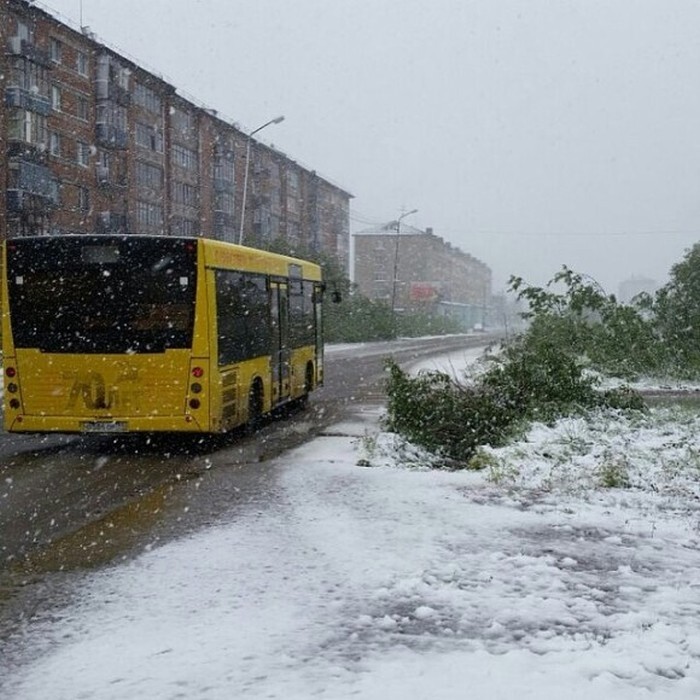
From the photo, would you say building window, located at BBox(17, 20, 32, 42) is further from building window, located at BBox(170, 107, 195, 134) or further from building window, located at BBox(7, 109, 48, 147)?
building window, located at BBox(170, 107, 195, 134)

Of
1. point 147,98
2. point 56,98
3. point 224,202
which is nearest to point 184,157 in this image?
point 147,98

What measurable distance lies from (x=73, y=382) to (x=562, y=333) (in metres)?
14.5

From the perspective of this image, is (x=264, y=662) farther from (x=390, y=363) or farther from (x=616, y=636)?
(x=390, y=363)

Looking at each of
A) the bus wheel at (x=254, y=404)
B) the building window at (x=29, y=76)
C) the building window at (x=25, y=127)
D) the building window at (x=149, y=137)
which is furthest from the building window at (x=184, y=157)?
the bus wheel at (x=254, y=404)

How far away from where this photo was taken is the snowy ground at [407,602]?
4.06 m

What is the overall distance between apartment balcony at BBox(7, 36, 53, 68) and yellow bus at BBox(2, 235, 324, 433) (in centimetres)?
3561

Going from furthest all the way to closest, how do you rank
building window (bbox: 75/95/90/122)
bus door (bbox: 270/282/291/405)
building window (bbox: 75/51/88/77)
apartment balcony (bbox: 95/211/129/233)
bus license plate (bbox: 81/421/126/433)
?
apartment balcony (bbox: 95/211/129/233)
building window (bbox: 75/95/90/122)
building window (bbox: 75/51/88/77)
bus door (bbox: 270/282/291/405)
bus license plate (bbox: 81/421/126/433)

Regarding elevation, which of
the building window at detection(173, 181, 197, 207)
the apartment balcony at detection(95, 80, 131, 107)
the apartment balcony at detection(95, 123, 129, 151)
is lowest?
the building window at detection(173, 181, 197, 207)

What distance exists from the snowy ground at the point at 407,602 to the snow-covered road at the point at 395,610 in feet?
0.04

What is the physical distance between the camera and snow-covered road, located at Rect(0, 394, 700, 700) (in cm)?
405

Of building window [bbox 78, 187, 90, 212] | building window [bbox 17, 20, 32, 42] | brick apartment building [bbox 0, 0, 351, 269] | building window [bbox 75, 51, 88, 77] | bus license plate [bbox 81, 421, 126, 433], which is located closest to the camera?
bus license plate [bbox 81, 421, 126, 433]

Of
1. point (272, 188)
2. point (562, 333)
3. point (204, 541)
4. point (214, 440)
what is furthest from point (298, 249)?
point (204, 541)

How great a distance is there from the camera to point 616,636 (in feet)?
15.0

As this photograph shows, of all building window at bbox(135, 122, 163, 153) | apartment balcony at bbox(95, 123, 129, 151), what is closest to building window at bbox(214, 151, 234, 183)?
building window at bbox(135, 122, 163, 153)
